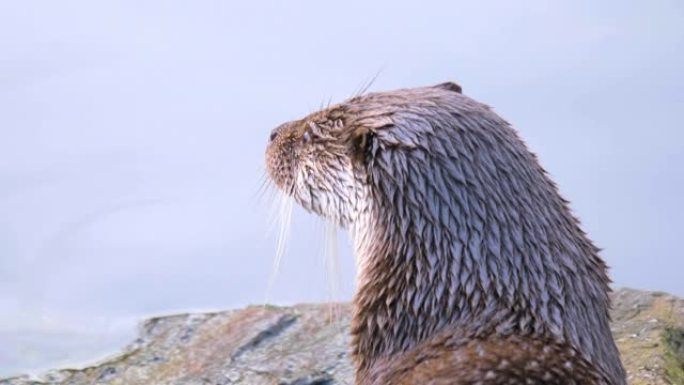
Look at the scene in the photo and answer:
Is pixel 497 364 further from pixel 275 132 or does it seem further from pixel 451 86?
pixel 275 132

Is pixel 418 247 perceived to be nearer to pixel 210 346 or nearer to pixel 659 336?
pixel 659 336

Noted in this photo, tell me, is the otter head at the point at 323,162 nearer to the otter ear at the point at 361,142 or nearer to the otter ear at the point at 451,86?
the otter ear at the point at 361,142

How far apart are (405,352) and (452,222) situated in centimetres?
28

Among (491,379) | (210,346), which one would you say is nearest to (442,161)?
(491,379)

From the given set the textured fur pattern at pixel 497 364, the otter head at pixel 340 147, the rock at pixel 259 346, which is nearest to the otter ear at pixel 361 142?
the otter head at pixel 340 147

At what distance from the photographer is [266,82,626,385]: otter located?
2.77m

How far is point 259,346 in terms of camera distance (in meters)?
4.98

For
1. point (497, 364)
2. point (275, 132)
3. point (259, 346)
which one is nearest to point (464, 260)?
point (497, 364)

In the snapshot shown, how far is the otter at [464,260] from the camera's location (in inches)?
109

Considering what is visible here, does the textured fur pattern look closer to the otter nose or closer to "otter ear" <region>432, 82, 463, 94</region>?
"otter ear" <region>432, 82, 463, 94</region>

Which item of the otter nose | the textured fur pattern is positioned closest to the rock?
the otter nose

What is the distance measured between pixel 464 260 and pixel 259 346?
7.15 ft

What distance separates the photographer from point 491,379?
2.64 meters

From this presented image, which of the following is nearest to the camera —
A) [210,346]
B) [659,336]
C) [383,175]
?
[383,175]
